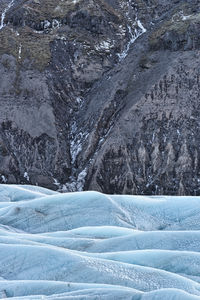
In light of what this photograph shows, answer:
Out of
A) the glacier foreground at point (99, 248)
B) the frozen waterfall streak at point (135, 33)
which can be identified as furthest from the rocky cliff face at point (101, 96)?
the glacier foreground at point (99, 248)

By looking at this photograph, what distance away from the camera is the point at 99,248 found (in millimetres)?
13469

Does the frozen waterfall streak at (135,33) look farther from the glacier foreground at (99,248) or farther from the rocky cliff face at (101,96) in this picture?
the glacier foreground at (99,248)

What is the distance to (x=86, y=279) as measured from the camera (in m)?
11.5

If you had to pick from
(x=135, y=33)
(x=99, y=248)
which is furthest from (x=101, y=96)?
(x=99, y=248)

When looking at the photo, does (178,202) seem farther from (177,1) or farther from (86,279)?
(177,1)

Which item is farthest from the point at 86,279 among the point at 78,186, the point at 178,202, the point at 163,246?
the point at 78,186

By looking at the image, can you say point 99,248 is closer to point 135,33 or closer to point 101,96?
point 101,96

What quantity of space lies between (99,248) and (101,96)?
26.8 meters

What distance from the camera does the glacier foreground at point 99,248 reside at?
35.3ft

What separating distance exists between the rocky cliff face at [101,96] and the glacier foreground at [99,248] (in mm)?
15673

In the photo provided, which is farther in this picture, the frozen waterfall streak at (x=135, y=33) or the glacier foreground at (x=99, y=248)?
the frozen waterfall streak at (x=135, y=33)

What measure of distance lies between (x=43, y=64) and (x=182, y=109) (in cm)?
1127

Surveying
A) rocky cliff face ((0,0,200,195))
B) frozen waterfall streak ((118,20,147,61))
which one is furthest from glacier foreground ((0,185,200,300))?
frozen waterfall streak ((118,20,147,61))

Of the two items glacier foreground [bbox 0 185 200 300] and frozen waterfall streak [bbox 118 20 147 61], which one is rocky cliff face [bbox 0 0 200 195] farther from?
glacier foreground [bbox 0 185 200 300]
